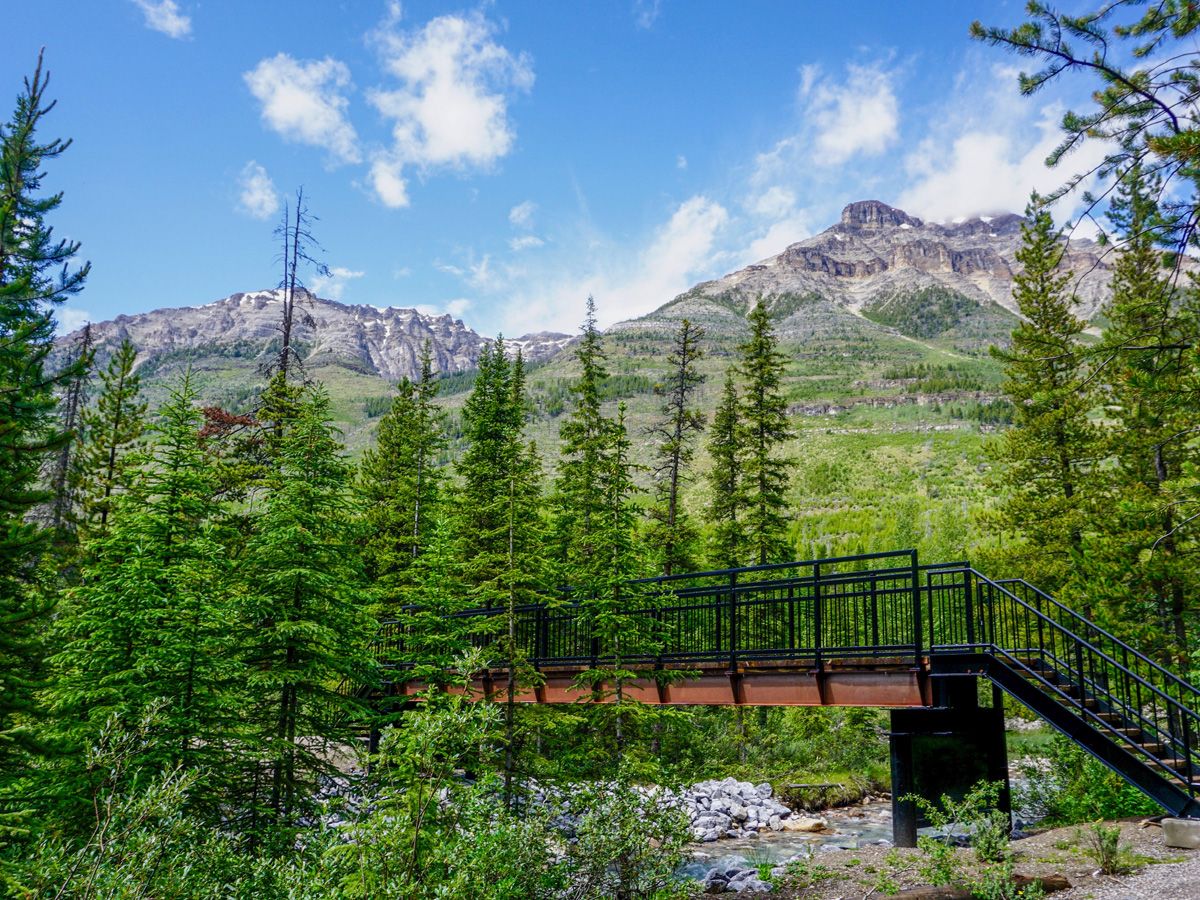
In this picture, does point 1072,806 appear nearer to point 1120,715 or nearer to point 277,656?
point 1120,715

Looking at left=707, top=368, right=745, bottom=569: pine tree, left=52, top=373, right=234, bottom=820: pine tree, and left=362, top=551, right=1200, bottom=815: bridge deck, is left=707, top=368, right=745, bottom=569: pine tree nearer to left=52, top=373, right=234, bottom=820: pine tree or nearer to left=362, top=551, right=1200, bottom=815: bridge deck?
left=362, top=551, right=1200, bottom=815: bridge deck

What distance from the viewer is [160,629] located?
389 inches

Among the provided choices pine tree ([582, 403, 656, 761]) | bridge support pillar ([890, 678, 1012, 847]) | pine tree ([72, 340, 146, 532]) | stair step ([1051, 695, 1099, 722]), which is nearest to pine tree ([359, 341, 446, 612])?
pine tree ([72, 340, 146, 532])

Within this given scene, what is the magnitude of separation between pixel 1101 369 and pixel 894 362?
18752 cm

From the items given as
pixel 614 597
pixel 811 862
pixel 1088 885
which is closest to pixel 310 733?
pixel 614 597

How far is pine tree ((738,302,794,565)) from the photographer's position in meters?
25.5

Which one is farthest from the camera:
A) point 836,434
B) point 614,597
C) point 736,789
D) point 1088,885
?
point 836,434

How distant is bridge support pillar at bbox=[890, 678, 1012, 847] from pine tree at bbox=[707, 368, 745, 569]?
14539 millimetres

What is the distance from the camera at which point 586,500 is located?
1019 inches

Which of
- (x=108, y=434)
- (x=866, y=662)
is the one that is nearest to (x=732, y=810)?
(x=866, y=662)

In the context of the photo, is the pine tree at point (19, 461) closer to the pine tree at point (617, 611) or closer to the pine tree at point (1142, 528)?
the pine tree at point (617, 611)

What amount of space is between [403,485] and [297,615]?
18695 mm

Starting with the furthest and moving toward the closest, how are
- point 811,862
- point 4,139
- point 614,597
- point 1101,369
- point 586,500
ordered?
point 586,500, point 614,597, point 4,139, point 811,862, point 1101,369

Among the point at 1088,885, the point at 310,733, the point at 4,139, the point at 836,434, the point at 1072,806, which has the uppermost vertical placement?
the point at 836,434
